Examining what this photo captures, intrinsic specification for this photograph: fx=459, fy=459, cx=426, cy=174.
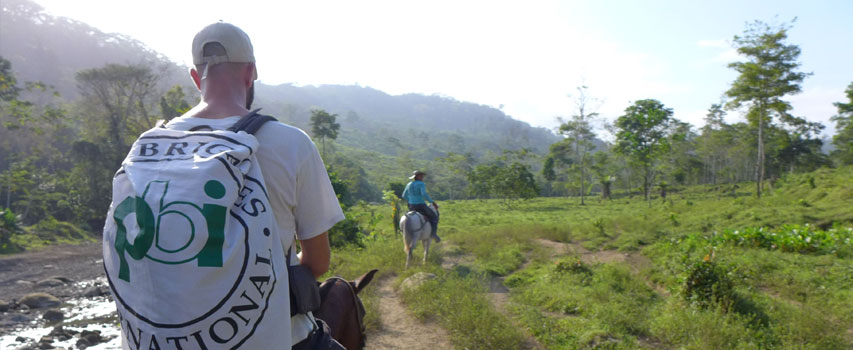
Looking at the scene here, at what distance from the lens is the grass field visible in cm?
479

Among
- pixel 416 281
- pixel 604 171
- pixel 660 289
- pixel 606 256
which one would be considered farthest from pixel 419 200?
pixel 604 171

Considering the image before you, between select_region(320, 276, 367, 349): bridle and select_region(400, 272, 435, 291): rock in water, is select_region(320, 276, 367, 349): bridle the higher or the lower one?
the higher one

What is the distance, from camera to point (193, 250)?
105 cm

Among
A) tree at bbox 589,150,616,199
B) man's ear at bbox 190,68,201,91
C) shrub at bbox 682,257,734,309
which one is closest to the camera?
man's ear at bbox 190,68,201,91

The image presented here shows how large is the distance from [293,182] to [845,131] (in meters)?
41.5

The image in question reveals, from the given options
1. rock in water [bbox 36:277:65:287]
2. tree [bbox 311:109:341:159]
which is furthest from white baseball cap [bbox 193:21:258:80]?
tree [bbox 311:109:341:159]

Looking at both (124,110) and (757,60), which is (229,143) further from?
(124,110)

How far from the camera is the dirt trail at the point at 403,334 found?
528 centimetres

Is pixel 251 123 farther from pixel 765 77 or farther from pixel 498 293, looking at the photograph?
pixel 765 77

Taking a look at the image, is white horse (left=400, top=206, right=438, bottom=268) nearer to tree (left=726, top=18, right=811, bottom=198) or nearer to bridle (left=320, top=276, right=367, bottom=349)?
bridle (left=320, top=276, right=367, bottom=349)

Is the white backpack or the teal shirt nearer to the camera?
the white backpack

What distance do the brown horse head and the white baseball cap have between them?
104 centimetres

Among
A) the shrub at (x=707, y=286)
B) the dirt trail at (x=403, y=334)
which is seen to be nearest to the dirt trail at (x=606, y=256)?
the shrub at (x=707, y=286)

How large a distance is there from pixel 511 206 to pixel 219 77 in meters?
29.1
